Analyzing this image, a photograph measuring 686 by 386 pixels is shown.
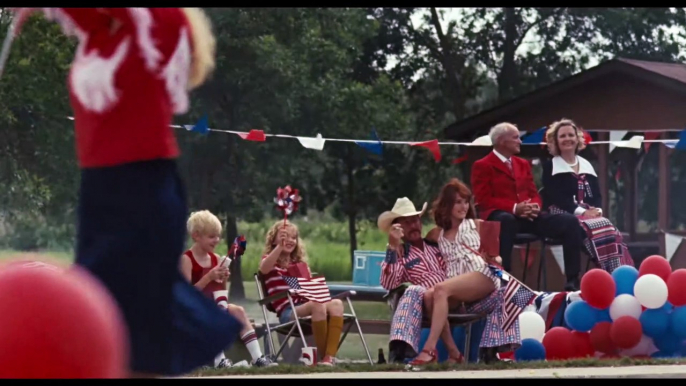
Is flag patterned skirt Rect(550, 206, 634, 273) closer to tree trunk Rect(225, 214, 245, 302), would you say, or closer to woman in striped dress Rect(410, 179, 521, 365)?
woman in striped dress Rect(410, 179, 521, 365)

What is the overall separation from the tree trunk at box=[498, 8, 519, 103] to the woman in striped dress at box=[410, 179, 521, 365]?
14.0m

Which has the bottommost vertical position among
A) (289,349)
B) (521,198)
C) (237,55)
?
(289,349)

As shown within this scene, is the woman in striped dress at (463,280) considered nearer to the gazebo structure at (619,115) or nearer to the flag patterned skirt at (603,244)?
the flag patterned skirt at (603,244)

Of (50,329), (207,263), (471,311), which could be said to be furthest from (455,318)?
(50,329)

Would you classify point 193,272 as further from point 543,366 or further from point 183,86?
point 183,86

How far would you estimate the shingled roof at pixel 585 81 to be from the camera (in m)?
13.2

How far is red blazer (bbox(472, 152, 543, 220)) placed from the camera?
9.84 meters

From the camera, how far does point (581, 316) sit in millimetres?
8773

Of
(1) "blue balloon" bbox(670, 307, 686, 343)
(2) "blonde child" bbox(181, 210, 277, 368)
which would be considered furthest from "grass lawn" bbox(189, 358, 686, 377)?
(1) "blue balloon" bbox(670, 307, 686, 343)

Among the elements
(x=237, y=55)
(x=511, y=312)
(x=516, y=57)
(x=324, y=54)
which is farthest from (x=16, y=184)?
(x=516, y=57)

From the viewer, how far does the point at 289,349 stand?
10.8 meters

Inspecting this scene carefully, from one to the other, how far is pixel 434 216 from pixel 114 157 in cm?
494

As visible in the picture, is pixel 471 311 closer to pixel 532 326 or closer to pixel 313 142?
pixel 532 326

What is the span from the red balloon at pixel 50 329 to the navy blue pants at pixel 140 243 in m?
0.59
